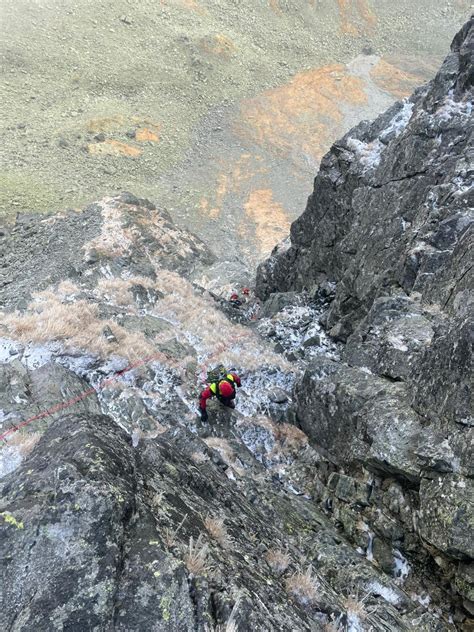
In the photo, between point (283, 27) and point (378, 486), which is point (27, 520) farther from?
point (283, 27)

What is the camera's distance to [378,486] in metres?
7.54

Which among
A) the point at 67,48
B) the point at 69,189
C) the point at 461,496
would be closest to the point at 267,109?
the point at 67,48

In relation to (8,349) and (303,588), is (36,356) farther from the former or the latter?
(303,588)

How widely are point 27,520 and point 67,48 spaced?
52925 millimetres

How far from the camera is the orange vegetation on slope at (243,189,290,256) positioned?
3497cm

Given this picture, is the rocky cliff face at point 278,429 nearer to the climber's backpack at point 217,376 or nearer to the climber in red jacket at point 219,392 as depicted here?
the climber in red jacket at point 219,392

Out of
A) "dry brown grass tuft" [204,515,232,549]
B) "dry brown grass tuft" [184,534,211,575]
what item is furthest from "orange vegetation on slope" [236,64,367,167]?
"dry brown grass tuft" [184,534,211,575]

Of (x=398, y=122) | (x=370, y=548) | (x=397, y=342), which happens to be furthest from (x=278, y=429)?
(x=398, y=122)

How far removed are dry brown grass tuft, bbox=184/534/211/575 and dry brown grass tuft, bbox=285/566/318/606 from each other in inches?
54.4

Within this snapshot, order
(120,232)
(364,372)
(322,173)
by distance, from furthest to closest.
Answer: (120,232), (322,173), (364,372)

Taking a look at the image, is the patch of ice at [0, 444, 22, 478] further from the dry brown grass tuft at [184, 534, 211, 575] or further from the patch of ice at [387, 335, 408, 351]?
the patch of ice at [387, 335, 408, 351]

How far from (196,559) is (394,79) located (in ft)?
208

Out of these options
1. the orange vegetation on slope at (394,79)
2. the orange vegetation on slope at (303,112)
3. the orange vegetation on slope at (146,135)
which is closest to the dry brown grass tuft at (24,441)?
the orange vegetation on slope at (146,135)

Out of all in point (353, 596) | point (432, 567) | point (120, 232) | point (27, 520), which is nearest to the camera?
point (27, 520)
